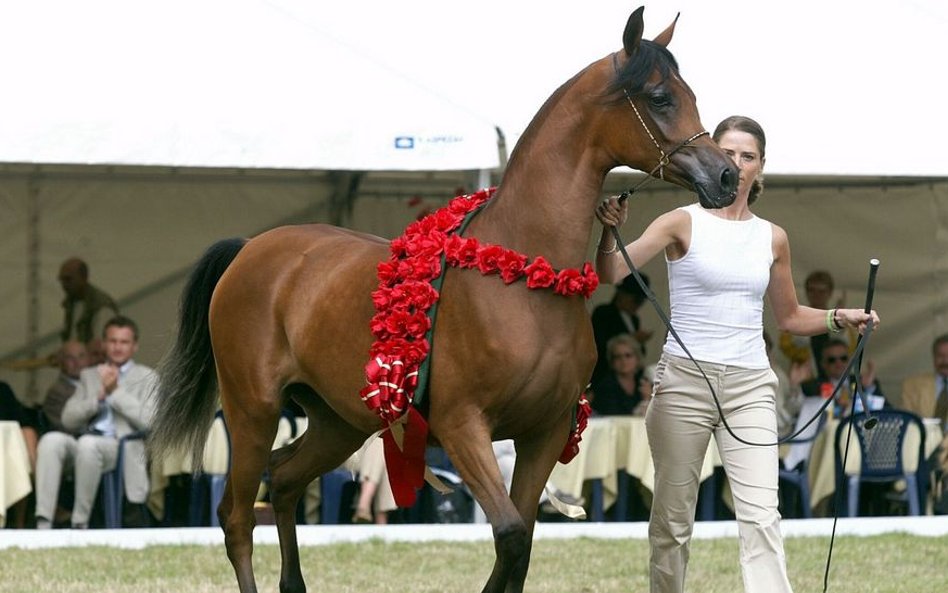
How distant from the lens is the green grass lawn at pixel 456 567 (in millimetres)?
6426

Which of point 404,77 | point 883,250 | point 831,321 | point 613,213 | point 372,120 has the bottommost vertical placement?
point 831,321

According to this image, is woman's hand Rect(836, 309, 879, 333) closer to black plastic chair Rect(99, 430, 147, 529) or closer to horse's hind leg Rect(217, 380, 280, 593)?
horse's hind leg Rect(217, 380, 280, 593)

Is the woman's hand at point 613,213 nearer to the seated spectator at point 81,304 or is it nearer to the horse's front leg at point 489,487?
the horse's front leg at point 489,487

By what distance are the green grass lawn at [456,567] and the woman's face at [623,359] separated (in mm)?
1462

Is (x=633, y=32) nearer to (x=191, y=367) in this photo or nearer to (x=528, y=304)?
(x=528, y=304)

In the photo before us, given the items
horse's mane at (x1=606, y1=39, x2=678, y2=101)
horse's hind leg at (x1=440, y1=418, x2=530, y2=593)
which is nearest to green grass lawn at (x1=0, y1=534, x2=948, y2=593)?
horse's hind leg at (x1=440, y1=418, x2=530, y2=593)

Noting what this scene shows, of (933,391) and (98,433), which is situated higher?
(933,391)

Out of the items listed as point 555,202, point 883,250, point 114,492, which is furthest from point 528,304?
point 883,250

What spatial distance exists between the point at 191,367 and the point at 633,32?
253cm

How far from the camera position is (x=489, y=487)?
432cm

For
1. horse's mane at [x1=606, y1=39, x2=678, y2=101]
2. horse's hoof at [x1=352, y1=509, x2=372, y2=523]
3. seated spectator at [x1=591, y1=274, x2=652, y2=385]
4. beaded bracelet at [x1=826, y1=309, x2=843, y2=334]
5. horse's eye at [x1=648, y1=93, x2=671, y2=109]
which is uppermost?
horse's mane at [x1=606, y1=39, x2=678, y2=101]

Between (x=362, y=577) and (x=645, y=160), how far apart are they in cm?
314

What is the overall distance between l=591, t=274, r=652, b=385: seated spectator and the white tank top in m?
5.39

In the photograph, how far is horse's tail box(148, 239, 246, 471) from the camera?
233 inches
